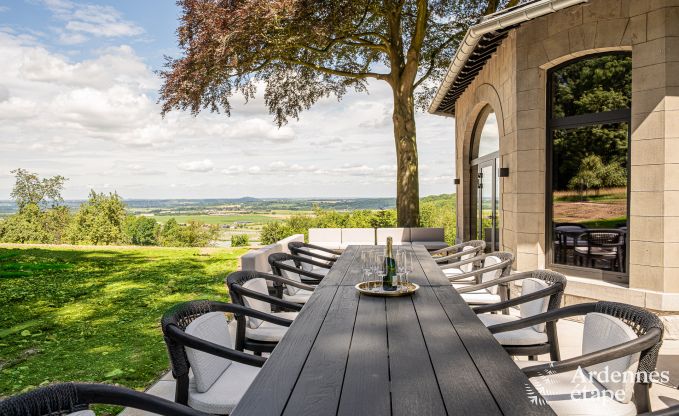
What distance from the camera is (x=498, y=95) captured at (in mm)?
6668

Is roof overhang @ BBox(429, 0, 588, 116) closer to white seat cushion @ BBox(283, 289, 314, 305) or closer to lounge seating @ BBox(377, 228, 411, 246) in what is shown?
lounge seating @ BBox(377, 228, 411, 246)

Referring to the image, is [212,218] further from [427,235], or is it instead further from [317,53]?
[427,235]

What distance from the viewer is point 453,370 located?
161 centimetres

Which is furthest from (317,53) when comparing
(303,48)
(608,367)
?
(608,367)

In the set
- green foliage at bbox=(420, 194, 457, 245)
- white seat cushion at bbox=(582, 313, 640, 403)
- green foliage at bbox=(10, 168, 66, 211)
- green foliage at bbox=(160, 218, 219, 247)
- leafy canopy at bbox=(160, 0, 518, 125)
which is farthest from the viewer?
green foliage at bbox=(160, 218, 219, 247)

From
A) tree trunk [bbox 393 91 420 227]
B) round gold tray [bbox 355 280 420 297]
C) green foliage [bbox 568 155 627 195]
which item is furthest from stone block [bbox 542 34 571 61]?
tree trunk [bbox 393 91 420 227]

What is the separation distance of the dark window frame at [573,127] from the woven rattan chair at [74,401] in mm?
4786

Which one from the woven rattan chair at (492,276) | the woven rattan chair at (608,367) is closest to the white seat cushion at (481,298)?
the woven rattan chair at (492,276)

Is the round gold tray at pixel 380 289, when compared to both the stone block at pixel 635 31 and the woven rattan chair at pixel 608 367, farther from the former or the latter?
the stone block at pixel 635 31

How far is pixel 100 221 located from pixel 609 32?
37724mm

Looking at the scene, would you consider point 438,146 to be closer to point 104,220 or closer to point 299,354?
point 299,354

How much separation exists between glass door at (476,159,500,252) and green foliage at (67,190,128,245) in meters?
32.5

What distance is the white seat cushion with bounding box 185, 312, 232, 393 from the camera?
2.10 metres

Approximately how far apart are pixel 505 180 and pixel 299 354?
508 cm
